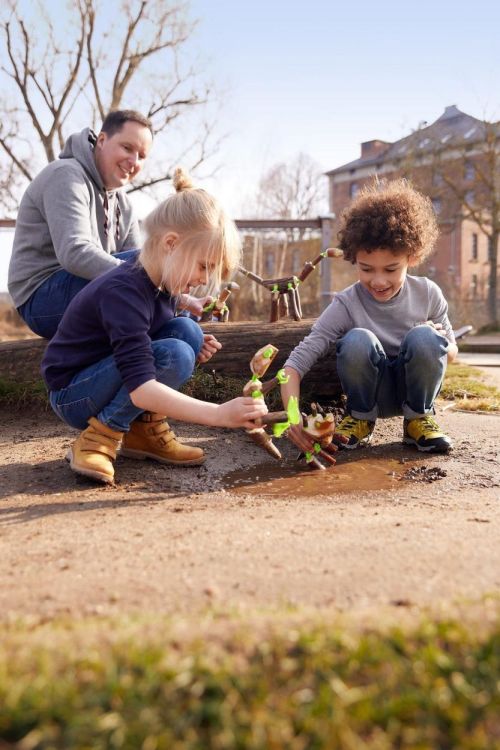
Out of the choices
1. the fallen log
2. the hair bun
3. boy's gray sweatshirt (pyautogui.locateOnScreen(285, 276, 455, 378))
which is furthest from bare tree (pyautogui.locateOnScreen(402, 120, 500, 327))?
the hair bun

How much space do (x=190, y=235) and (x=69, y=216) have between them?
1042 mm

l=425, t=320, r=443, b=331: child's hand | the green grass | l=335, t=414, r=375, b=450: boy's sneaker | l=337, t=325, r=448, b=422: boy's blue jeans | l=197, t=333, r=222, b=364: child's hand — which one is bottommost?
l=335, t=414, r=375, b=450: boy's sneaker

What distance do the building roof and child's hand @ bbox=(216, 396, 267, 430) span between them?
21957mm

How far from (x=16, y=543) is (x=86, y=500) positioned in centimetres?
48

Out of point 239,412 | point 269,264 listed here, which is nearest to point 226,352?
point 239,412

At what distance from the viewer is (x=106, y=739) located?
903mm

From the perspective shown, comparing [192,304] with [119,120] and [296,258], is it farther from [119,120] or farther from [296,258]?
[296,258]

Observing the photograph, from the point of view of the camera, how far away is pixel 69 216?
3.00 meters

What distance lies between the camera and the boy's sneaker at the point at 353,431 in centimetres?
300

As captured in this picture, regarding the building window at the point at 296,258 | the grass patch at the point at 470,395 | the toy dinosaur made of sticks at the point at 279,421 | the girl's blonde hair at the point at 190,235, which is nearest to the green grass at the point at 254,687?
the toy dinosaur made of sticks at the point at 279,421

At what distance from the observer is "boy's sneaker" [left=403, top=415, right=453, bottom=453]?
2900 mm

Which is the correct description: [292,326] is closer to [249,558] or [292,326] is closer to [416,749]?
[249,558]

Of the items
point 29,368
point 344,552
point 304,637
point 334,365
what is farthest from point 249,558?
point 29,368

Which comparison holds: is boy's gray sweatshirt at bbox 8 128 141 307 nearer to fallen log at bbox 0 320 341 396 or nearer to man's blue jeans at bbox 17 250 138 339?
man's blue jeans at bbox 17 250 138 339
